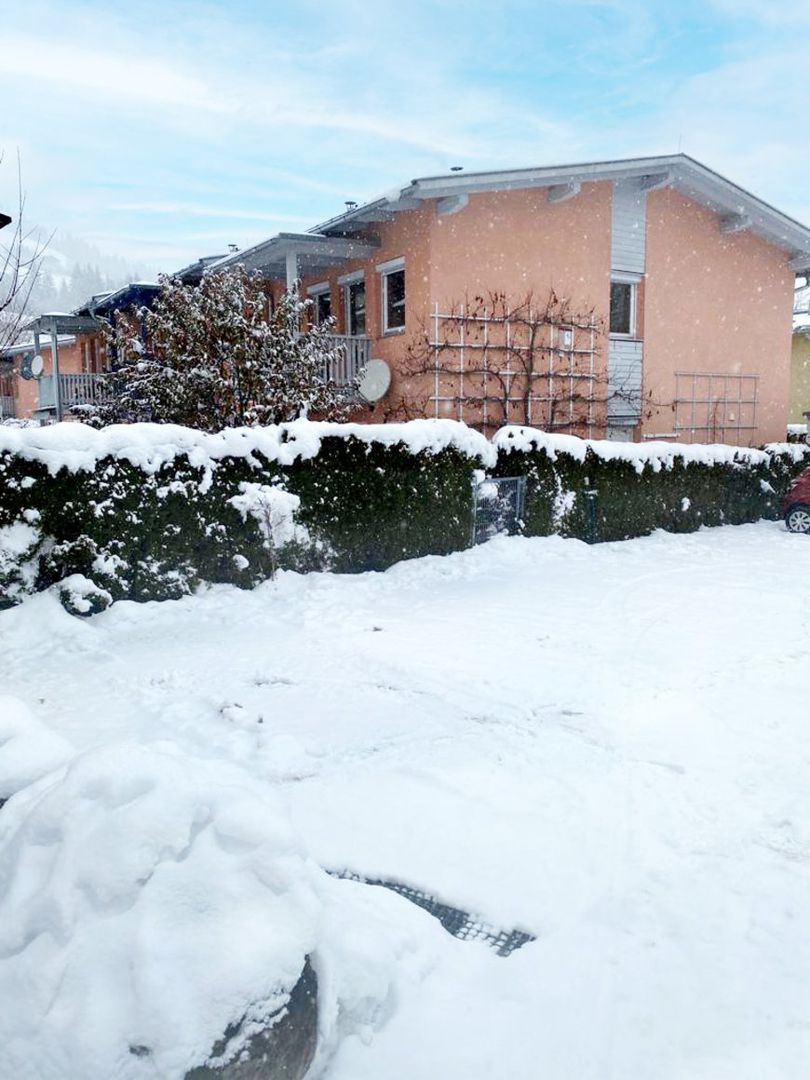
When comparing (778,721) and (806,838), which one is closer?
(806,838)

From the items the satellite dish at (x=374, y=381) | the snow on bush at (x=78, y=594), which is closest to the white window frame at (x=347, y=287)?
the satellite dish at (x=374, y=381)

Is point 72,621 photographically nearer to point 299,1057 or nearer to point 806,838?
point 299,1057

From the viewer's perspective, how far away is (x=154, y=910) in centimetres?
195

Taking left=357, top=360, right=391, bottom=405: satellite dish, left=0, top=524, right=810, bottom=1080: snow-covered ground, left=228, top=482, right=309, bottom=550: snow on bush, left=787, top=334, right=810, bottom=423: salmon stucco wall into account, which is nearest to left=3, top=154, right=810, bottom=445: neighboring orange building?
left=357, top=360, right=391, bottom=405: satellite dish

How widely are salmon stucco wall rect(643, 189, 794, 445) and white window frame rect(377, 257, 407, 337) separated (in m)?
6.02

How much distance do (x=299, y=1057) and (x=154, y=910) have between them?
0.56 m

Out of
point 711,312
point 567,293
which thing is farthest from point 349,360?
point 711,312

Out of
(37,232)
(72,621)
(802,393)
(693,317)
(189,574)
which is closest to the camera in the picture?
(72,621)

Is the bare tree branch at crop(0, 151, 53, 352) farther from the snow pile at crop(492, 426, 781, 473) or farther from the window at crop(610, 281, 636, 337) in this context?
the window at crop(610, 281, 636, 337)

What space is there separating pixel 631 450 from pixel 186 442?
7627 mm

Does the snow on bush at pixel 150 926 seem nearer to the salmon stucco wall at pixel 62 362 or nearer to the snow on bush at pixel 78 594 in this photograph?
the snow on bush at pixel 78 594

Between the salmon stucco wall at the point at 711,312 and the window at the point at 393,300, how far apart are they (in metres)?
5.88

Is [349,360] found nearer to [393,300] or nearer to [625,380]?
[393,300]

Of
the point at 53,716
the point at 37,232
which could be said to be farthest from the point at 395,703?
the point at 37,232
